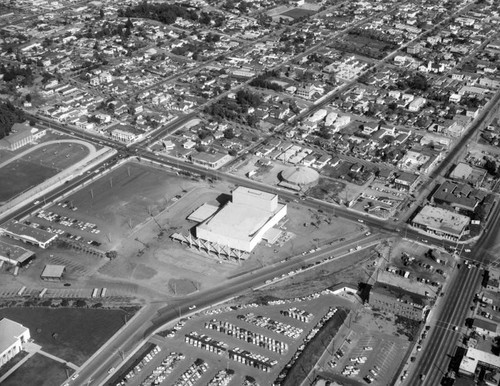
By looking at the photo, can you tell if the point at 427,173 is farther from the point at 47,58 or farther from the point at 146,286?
the point at 47,58

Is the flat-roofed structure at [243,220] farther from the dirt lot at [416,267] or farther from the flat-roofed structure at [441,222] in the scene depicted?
the flat-roofed structure at [441,222]

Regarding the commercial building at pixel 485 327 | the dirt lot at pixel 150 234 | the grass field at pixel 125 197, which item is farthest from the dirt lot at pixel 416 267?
the grass field at pixel 125 197

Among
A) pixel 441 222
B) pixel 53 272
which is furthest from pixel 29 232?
pixel 441 222

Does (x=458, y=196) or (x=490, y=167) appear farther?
(x=490, y=167)

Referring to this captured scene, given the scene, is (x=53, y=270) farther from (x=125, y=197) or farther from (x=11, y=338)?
(x=125, y=197)

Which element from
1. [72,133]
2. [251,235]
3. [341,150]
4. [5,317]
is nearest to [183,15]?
[72,133]

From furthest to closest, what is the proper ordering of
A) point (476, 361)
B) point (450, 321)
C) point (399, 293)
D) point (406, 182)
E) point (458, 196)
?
point (406, 182)
point (458, 196)
point (399, 293)
point (450, 321)
point (476, 361)

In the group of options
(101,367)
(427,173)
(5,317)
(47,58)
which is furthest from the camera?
(47,58)
